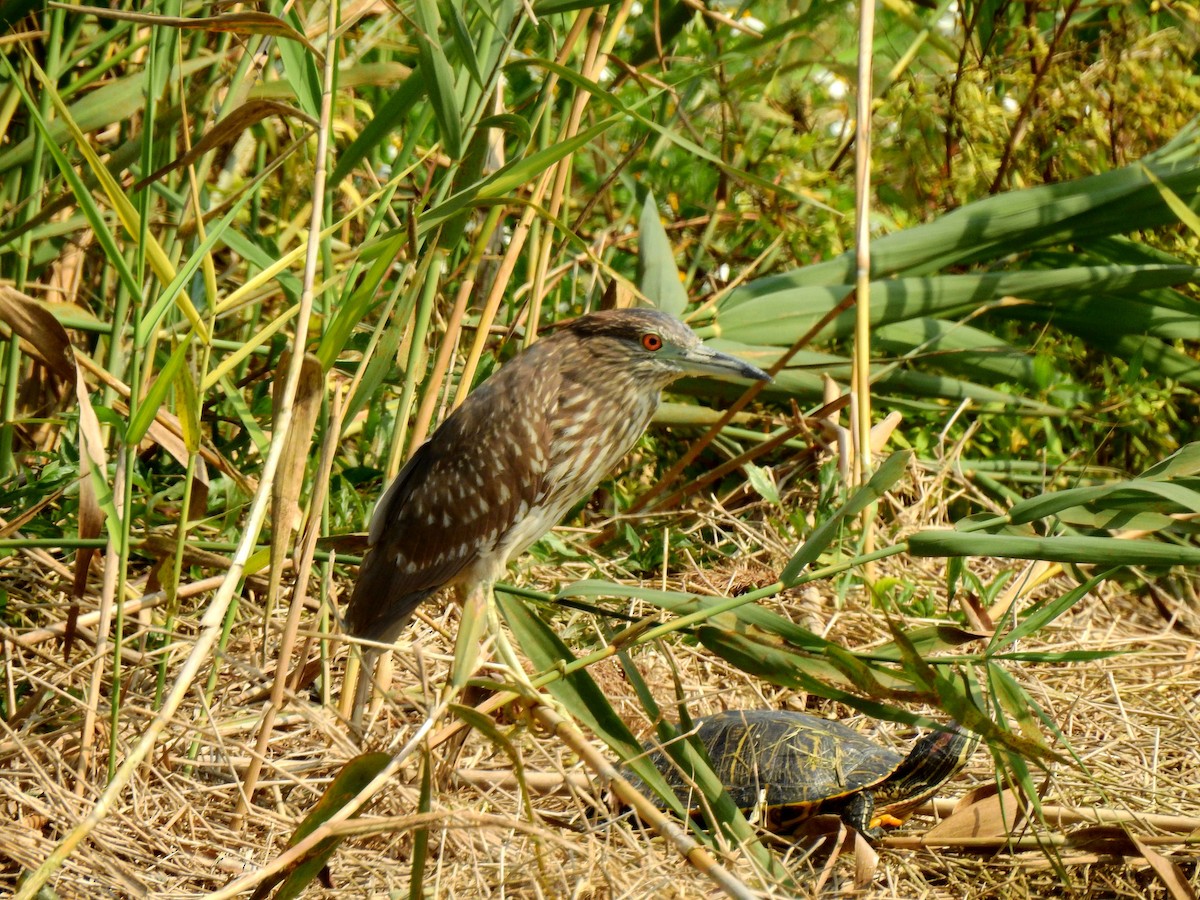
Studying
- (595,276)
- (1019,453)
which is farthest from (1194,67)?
(595,276)

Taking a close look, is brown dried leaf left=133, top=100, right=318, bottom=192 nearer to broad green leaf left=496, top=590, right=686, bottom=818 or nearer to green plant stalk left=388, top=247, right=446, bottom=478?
green plant stalk left=388, top=247, right=446, bottom=478

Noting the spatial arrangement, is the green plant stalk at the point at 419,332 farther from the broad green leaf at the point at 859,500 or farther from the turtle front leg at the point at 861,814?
the turtle front leg at the point at 861,814

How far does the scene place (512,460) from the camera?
2.88 metres

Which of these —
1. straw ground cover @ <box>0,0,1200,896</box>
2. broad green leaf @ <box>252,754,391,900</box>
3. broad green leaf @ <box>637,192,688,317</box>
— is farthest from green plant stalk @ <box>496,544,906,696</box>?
broad green leaf @ <box>637,192,688,317</box>

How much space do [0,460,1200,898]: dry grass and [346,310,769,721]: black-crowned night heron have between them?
0.19 m

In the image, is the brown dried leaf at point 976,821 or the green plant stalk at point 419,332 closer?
the brown dried leaf at point 976,821

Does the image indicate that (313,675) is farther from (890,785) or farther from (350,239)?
(350,239)

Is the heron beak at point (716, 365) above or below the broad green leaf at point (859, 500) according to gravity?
below

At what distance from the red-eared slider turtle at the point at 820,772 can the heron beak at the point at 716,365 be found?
31.8 inches

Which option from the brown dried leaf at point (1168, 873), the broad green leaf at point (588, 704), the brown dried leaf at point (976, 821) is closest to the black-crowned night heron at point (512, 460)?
the broad green leaf at point (588, 704)

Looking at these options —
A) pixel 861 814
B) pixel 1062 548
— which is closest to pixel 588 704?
pixel 861 814

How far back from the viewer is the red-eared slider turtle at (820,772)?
2.51 meters

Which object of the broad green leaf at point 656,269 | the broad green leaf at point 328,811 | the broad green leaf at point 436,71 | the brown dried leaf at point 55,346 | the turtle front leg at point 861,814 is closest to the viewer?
the broad green leaf at point 328,811

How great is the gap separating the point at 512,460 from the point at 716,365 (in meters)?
0.55
